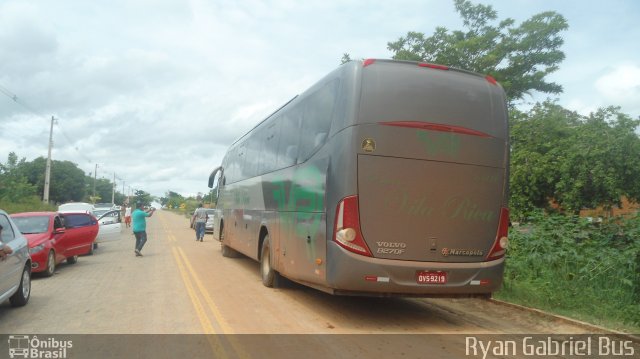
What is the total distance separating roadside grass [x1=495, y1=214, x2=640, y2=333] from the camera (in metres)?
8.66

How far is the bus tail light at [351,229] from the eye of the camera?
271 inches

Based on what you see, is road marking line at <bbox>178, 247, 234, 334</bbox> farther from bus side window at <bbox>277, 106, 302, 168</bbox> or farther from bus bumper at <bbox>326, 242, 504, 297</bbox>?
bus side window at <bbox>277, 106, 302, 168</bbox>

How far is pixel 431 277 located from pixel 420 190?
3.97ft

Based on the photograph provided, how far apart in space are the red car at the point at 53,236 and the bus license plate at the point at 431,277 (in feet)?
29.4

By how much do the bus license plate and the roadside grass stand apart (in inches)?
106

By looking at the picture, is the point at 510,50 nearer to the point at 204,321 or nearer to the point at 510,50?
the point at 510,50

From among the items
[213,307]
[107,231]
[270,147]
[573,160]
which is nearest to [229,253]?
[107,231]

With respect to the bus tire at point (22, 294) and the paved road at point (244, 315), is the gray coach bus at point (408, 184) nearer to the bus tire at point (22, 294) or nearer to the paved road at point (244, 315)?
the paved road at point (244, 315)

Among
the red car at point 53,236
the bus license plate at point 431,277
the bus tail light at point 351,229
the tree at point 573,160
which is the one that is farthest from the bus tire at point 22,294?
the tree at point 573,160

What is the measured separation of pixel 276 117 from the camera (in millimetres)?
11227

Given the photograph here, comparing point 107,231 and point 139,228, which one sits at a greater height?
point 139,228

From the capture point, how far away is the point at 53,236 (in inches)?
507

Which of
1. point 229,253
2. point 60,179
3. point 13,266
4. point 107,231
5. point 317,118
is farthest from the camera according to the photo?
point 60,179

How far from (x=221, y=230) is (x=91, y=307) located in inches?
356
